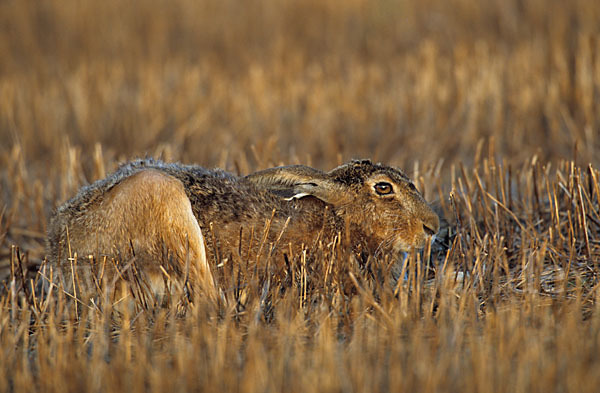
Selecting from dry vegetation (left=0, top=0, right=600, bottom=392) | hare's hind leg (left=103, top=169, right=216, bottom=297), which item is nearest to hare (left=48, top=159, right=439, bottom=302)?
hare's hind leg (left=103, top=169, right=216, bottom=297)

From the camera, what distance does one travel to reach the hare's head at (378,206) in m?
4.57

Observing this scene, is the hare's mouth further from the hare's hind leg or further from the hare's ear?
the hare's hind leg

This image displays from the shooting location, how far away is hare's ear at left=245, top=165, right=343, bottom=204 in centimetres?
446

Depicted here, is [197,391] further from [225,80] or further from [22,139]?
[225,80]

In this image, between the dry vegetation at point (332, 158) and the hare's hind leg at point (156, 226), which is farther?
the hare's hind leg at point (156, 226)

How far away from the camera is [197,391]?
2.89m

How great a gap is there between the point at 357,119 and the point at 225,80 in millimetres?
2331

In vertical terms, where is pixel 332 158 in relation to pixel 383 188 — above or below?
above

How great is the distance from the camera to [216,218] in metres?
4.33

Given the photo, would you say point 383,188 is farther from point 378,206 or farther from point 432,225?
point 432,225

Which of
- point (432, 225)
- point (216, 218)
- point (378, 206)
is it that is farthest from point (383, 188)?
point (216, 218)

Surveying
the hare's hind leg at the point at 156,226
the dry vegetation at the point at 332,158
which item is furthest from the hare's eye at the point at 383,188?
the hare's hind leg at the point at 156,226

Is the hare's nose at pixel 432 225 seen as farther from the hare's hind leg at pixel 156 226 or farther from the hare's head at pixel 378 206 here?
the hare's hind leg at pixel 156 226

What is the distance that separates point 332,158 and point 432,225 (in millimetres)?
3691
